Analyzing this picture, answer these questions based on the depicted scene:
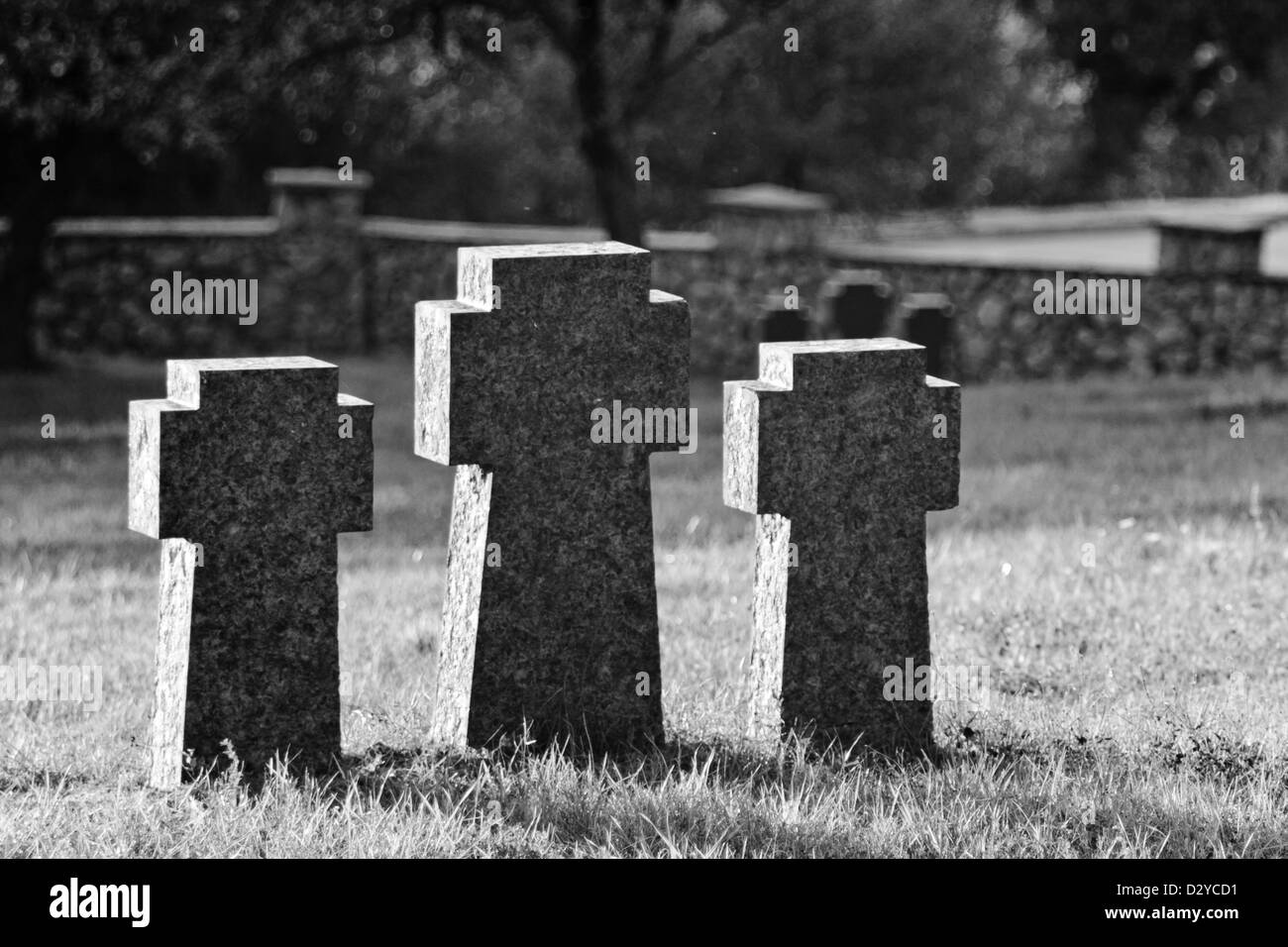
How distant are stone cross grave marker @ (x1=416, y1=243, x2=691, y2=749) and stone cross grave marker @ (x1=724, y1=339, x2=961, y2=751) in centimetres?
27

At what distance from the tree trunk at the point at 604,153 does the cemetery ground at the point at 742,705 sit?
654 cm

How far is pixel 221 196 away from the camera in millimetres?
26875

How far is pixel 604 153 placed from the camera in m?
17.5

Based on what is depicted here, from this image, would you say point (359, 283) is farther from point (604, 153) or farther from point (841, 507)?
point (841, 507)

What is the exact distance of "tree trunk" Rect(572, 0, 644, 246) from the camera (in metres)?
17.1

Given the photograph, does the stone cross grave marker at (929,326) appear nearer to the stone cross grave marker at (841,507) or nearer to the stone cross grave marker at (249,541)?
the stone cross grave marker at (841,507)

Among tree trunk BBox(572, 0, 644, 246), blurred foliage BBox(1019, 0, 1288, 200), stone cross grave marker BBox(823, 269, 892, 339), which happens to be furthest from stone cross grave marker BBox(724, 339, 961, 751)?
blurred foliage BBox(1019, 0, 1288, 200)

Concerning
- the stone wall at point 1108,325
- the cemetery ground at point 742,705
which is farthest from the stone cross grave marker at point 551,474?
the stone wall at point 1108,325

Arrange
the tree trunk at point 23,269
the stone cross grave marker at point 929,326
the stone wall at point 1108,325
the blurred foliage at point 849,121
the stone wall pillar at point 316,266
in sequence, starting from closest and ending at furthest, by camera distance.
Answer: the stone cross grave marker at point 929,326, the stone wall at point 1108,325, the tree trunk at point 23,269, the stone wall pillar at point 316,266, the blurred foliage at point 849,121

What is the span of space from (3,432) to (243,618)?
10.0 metres

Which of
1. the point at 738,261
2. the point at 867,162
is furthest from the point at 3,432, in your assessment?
the point at 867,162

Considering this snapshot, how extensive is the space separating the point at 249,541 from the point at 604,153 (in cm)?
1315

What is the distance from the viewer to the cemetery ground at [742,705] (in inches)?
179

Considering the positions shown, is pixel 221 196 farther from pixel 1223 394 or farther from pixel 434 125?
pixel 1223 394
